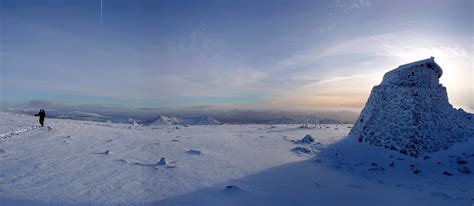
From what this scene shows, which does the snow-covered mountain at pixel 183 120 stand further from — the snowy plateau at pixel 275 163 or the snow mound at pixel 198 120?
the snowy plateau at pixel 275 163

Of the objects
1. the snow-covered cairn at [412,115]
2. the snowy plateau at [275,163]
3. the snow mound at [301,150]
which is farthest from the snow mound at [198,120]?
the snow-covered cairn at [412,115]

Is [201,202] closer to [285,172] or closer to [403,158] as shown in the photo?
[285,172]

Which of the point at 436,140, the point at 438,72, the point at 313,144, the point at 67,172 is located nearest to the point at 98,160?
the point at 67,172

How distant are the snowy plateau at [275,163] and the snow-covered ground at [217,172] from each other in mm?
42

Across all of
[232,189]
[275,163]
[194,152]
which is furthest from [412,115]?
[232,189]

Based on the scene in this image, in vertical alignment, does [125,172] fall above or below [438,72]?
below

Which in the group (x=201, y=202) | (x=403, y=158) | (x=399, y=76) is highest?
Result: (x=399, y=76)

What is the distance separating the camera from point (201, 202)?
1017 cm

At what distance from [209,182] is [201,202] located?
214 cm

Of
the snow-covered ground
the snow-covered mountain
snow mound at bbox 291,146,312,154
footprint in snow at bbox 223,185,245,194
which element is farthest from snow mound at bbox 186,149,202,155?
the snow-covered mountain

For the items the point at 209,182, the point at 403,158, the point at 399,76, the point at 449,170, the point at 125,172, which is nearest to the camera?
Answer: the point at 209,182

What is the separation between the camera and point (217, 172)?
45.5 feet

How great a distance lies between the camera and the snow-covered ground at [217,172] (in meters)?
10.6

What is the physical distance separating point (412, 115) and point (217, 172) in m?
12.4
